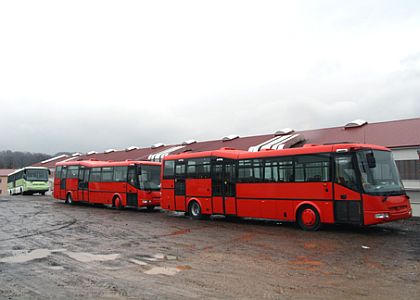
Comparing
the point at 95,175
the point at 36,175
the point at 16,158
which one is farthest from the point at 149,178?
the point at 16,158

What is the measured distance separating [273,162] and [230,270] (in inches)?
299

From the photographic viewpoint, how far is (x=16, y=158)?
9062cm

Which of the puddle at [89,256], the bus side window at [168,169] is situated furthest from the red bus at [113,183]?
the puddle at [89,256]

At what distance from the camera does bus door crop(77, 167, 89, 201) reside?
1034 inches

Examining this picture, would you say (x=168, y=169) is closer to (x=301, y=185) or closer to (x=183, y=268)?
(x=301, y=185)

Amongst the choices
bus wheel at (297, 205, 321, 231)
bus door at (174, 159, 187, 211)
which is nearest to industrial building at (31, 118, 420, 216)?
bus wheel at (297, 205, 321, 231)

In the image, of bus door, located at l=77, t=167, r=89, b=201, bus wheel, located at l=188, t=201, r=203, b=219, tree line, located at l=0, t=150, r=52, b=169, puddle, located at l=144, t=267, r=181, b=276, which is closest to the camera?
puddle, located at l=144, t=267, r=181, b=276

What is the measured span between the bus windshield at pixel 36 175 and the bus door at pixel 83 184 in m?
16.1

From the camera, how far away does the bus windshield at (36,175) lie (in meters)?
40.4

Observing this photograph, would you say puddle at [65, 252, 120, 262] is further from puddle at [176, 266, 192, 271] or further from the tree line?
the tree line

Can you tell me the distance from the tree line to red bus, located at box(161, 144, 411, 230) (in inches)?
2400

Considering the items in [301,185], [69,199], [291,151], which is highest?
[291,151]

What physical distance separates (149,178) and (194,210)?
4998 mm

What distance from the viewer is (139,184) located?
21.9 m
